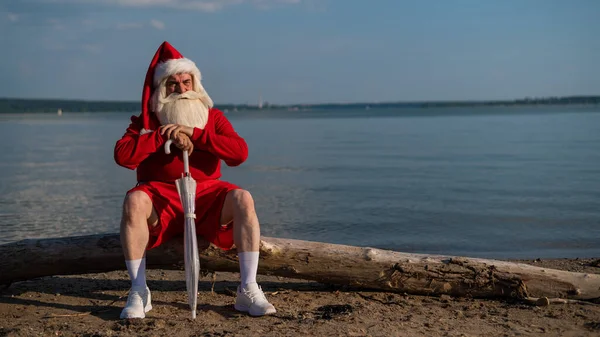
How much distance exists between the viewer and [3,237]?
29.1ft

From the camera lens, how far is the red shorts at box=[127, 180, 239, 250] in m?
4.83

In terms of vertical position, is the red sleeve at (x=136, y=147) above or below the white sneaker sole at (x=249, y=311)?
above

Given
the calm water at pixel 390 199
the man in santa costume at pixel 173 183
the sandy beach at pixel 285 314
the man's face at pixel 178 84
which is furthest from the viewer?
the calm water at pixel 390 199

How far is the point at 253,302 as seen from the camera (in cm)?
471

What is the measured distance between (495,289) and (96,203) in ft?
28.2

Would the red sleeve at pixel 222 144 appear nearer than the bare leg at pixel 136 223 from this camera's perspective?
No

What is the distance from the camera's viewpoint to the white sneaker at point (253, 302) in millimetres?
4672

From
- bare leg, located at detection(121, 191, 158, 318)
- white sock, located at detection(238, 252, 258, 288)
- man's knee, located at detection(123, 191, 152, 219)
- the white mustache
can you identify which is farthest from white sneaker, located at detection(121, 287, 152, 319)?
the white mustache

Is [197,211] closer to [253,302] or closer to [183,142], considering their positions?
[183,142]

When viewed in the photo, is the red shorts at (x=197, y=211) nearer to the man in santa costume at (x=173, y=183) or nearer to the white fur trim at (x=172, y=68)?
the man in santa costume at (x=173, y=183)

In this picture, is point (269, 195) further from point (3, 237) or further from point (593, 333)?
point (593, 333)

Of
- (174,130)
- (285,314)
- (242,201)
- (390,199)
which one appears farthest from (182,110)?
(390,199)

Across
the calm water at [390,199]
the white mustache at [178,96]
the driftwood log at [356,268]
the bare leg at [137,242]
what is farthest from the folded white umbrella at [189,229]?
the calm water at [390,199]

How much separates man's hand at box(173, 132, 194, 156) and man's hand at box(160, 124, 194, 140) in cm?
2
